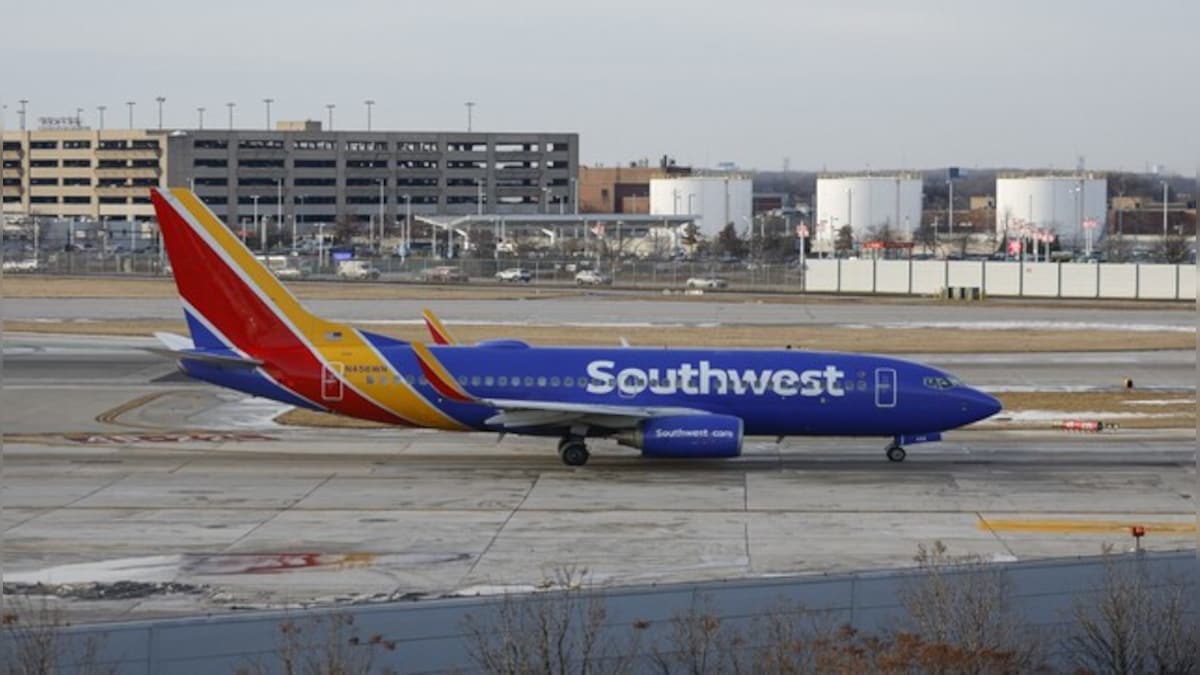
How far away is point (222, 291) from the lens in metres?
48.0

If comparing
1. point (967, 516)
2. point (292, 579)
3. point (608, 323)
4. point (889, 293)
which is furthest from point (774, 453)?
point (889, 293)

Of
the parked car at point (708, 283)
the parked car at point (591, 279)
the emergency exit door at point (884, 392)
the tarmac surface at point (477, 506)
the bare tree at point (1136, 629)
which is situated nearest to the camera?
the bare tree at point (1136, 629)

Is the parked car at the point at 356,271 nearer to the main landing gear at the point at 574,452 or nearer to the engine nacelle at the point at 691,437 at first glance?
the main landing gear at the point at 574,452

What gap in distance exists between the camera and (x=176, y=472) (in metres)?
46.1

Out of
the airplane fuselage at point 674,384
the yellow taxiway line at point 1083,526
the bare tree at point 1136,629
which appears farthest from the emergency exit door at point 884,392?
the bare tree at point 1136,629

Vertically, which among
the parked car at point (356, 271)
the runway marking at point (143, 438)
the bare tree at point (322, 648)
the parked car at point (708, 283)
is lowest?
the runway marking at point (143, 438)

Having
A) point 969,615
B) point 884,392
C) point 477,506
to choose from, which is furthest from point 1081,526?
point 969,615

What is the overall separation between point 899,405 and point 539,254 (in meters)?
151

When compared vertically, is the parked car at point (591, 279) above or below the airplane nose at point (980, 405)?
above

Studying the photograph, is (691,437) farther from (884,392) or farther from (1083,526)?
(1083,526)

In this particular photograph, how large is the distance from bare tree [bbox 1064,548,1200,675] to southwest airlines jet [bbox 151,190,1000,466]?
2236 centimetres

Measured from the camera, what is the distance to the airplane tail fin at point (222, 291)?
157 feet

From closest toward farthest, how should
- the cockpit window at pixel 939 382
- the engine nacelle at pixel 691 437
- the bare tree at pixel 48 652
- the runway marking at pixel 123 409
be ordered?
the bare tree at pixel 48 652 < the engine nacelle at pixel 691 437 < the cockpit window at pixel 939 382 < the runway marking at pixel 123 409

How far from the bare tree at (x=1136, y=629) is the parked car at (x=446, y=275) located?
130 m
